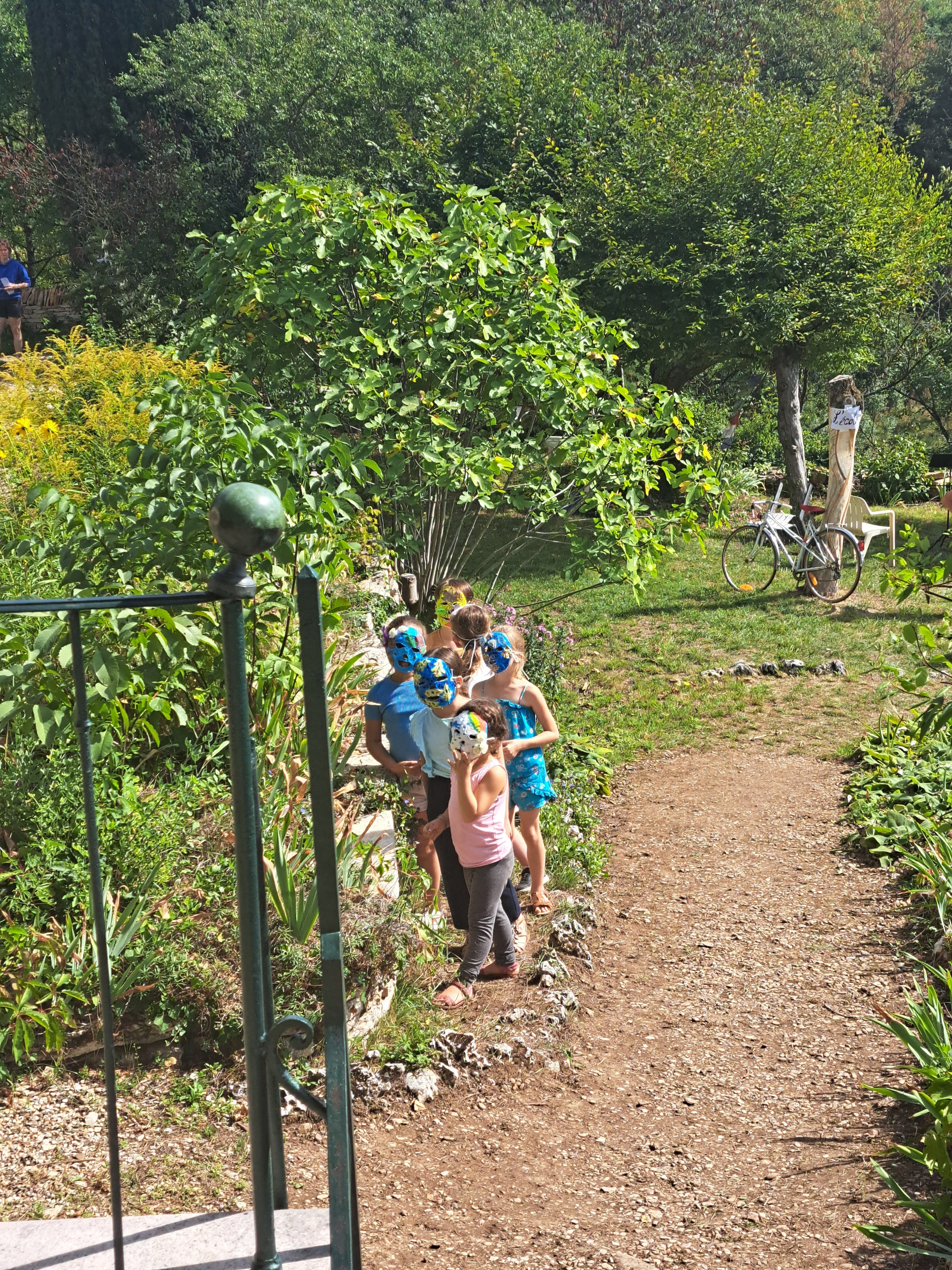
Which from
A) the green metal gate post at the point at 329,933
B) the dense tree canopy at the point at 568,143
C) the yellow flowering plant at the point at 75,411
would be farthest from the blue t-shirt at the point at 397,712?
the dense tree canopy at the point at 568,143

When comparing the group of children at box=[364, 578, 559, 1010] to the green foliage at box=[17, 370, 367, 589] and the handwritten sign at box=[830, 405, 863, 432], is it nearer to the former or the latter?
the green foliage at box=[17, 370, 367, 589]

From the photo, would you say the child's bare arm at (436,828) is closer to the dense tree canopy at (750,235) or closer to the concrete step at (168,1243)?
the concrete step at (168,1243)

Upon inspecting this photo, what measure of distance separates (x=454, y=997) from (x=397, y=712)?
124 centimetres

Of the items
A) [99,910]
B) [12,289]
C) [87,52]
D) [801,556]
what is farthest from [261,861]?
[87,52]

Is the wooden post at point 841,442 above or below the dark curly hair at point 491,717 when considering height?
above

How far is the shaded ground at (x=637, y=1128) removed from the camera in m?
3.00

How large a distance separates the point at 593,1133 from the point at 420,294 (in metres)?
4.42

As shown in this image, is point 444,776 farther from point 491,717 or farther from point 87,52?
point 87,52

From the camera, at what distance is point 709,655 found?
9.72 m

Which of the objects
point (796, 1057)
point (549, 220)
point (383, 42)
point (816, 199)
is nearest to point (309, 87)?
point (383, 42)

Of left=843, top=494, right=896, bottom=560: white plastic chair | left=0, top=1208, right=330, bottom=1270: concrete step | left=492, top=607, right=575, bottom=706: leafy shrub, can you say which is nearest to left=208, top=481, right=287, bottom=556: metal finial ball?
left=0, top=1208, right=330, bottom=1270: concrete step

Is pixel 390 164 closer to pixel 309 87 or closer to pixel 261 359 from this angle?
pixel 309 87

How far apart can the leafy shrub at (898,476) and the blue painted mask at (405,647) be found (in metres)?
13.9

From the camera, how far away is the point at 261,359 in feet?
22.6
